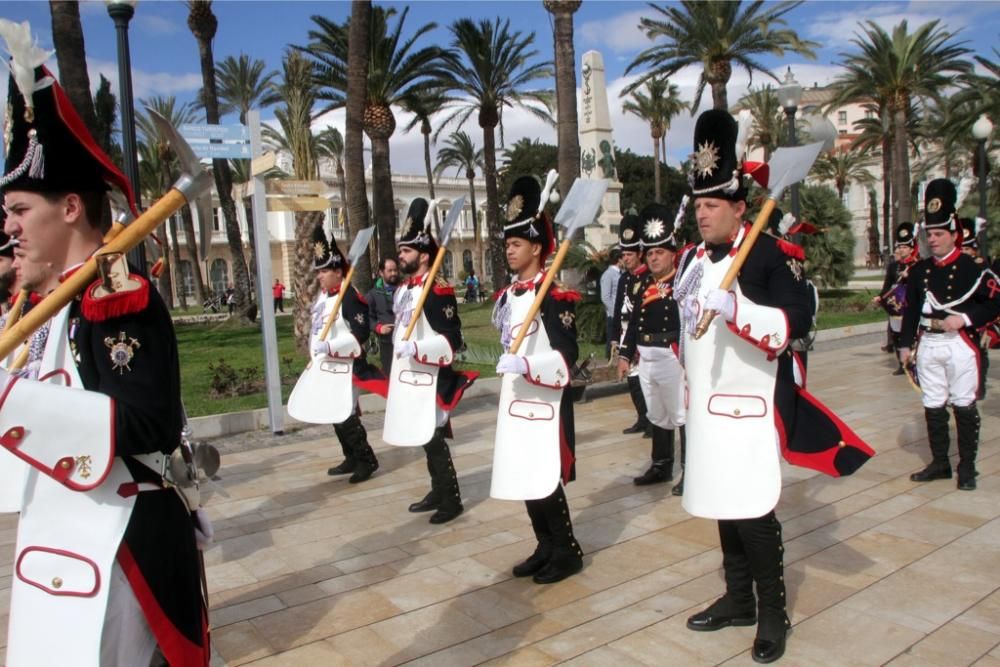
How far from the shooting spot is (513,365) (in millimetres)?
4336

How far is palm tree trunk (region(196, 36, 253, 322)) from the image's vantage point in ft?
75.7

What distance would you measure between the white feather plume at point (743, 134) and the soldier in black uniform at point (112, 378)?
9.33ft

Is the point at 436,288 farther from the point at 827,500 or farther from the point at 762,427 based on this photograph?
the point at 827,500

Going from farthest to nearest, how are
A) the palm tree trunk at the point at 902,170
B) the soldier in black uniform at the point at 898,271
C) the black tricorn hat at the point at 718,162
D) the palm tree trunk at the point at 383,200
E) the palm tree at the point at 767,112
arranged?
the palm tree at the point at 767,112 < the palm tree trunk at the point at 902,170 < the palm tree trunk at the point at 383,200 < the soldier in black uniform at the point at 898,271 < the black tricorn hat at the point at 718,162

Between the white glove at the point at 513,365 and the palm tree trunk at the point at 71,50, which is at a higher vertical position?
the palm tree trunk at the point at 71,50

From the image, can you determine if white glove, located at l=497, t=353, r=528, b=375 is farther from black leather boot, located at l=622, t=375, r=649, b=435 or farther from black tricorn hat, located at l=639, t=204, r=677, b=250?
black leather boot, located at l=622, t=375, r=649, b=435

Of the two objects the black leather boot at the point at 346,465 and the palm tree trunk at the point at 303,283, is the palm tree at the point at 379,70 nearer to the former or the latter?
the palm tree trunk at the point at 303,283

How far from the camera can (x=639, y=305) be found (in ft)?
23.7

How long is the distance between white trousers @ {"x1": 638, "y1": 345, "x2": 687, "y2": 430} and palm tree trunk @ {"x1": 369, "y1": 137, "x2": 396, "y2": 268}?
1048 cm

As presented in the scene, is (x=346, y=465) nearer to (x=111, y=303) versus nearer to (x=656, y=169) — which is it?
(x=111, y=303)

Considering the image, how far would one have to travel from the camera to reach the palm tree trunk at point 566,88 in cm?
1741

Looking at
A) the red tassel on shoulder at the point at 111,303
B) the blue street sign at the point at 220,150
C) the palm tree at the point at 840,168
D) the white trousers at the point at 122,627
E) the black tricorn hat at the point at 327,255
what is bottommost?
the white trousers at the point at 122,627

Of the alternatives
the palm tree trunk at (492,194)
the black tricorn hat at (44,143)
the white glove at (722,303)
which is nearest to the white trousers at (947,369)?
the white glove at (722,303)

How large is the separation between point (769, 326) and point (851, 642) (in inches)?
65.0
